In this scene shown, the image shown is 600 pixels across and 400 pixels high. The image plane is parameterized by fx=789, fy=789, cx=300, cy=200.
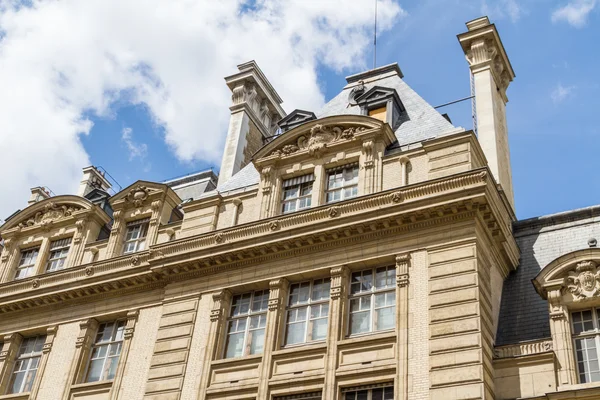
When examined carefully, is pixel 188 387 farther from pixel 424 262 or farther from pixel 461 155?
pixel 461 155

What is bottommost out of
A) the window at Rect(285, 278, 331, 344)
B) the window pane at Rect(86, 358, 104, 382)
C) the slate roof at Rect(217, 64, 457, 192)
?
the window pane at Rect(86, 358, 104, 382)

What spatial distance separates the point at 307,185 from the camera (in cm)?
2577

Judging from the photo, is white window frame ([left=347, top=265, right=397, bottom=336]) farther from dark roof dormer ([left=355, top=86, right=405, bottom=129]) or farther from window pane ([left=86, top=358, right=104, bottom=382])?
window pane ([left=86, top=358, right=104, bottom=382])

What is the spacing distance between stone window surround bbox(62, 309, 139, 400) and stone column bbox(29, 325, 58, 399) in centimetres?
121

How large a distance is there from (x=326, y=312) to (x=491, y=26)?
13.5 metres

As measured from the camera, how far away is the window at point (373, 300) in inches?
844

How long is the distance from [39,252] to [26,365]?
515cm

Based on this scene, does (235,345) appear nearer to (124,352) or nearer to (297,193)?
(124,352)

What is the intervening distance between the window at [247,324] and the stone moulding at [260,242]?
1.14m

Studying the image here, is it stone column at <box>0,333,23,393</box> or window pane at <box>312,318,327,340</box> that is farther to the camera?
stone column at <box>0,333,23,393</box>

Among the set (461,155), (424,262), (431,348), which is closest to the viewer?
(431,348)

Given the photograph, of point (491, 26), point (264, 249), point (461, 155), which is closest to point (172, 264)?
point (264, 249)

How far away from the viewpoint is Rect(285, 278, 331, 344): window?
875 inches

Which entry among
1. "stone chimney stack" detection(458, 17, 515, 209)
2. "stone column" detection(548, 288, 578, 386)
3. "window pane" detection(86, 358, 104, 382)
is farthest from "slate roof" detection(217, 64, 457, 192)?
"window pane" detection(86, 358, 104, 382)
